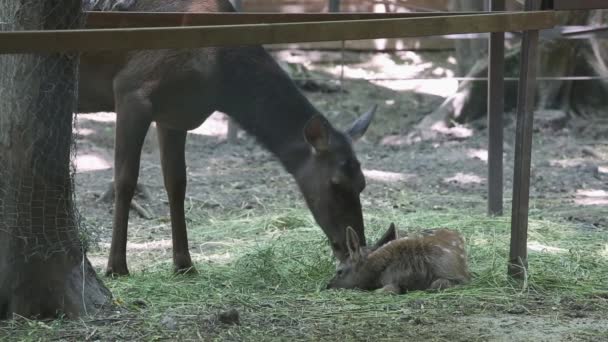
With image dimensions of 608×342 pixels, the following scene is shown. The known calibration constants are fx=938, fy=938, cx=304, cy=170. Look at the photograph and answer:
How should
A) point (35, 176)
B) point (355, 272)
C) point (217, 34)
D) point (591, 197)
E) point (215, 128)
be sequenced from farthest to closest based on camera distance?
point (215, 128)
point (591, 197)
point (355, 272)
point (35, 176)
point (217, 34)

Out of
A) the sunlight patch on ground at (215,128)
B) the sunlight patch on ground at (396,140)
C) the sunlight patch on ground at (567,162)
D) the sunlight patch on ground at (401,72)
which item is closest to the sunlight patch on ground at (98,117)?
the sunlight patch on ground at (215,128)

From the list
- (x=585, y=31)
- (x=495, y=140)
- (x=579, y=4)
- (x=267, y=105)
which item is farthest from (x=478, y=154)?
(x=579, y=4)

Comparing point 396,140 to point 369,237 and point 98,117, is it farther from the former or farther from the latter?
point 369,237

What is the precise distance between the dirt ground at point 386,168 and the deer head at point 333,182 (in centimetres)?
107

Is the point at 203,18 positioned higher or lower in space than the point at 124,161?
higher

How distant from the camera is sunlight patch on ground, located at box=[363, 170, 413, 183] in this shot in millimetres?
10461

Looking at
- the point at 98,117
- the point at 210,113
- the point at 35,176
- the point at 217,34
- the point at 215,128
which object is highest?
the point at 217,34

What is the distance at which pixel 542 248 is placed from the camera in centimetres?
705

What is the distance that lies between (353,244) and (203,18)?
5.90 feet

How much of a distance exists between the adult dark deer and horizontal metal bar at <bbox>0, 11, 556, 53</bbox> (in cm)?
191

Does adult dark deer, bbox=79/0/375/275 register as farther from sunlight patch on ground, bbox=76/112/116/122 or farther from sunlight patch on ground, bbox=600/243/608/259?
sunlight patch on ground, bbox=76/112/116/122

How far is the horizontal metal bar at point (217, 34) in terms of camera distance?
397cm

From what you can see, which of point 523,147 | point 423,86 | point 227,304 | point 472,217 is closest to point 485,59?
point 423,86

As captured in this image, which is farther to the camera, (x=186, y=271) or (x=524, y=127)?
(x=186, y=271)
